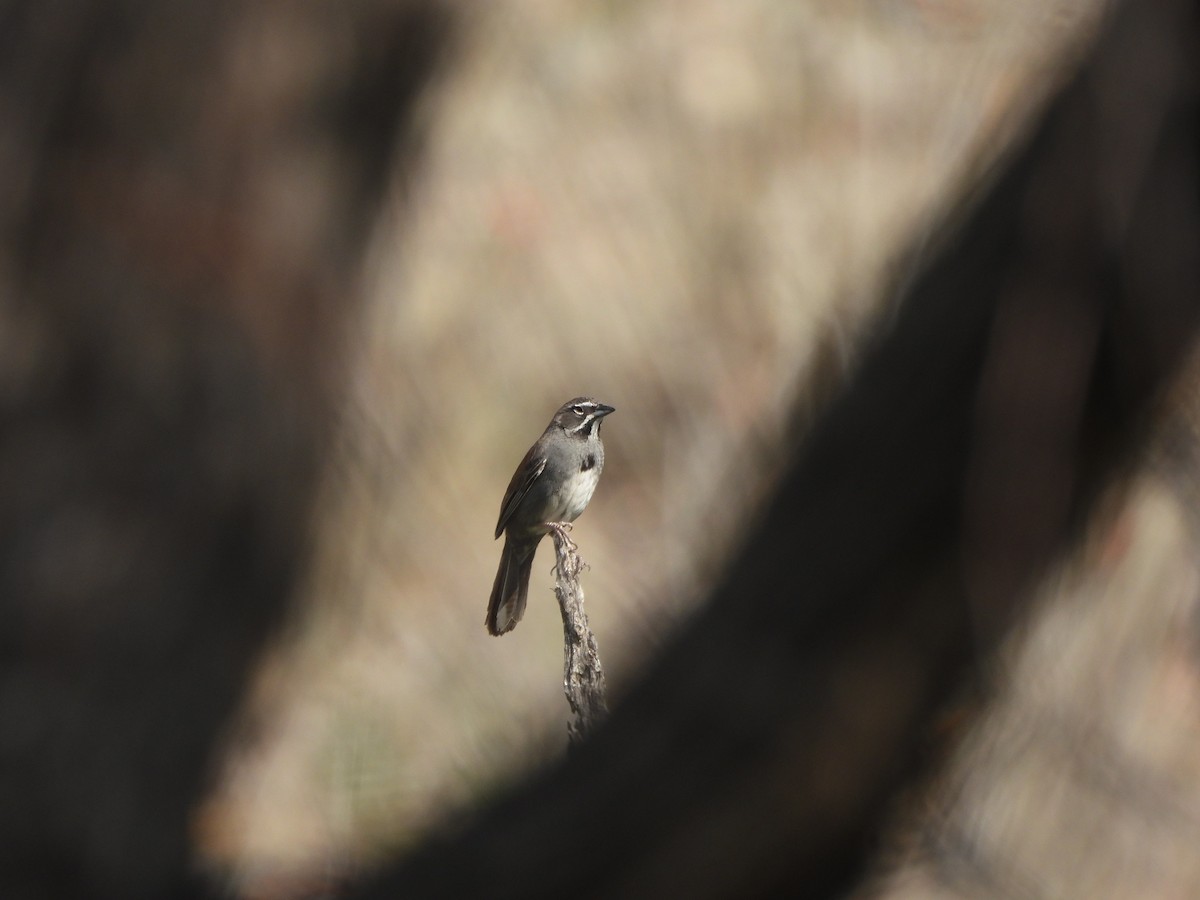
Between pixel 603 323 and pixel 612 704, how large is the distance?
81 centimetres

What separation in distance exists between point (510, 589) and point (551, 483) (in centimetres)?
63

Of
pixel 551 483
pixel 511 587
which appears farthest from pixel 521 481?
pixel 511 587

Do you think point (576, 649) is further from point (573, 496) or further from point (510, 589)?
point (573, 496)

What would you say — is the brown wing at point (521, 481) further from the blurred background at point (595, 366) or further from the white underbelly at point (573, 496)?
the blurred background at point (595, 366)

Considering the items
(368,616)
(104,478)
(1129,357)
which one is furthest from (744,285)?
(1129,357)

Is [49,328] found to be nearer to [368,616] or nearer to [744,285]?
[368,616]

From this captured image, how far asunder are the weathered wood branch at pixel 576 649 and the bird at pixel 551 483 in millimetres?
992

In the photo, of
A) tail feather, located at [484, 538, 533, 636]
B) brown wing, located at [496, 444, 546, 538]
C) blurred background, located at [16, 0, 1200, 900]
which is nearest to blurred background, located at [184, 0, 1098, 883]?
blurred background, located at [16, 0, 1200, 900]

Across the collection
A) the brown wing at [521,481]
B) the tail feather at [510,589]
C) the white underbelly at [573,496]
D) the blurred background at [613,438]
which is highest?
the brown wing at [521,481]

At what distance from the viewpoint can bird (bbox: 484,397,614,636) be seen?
5.95 m

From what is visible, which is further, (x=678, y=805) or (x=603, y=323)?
(x=603, y=323)

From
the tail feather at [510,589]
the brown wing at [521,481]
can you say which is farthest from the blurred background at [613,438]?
the brown wing at [521,481]

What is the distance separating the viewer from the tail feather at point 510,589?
5.03m

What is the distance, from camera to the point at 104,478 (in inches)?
90.4
